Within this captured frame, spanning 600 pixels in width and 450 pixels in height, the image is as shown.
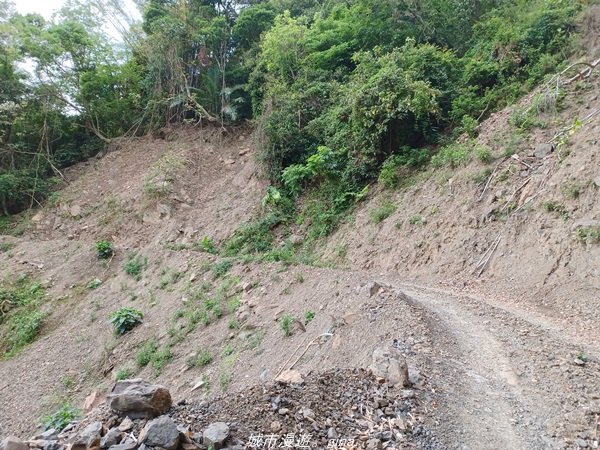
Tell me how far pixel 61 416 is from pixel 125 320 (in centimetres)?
278

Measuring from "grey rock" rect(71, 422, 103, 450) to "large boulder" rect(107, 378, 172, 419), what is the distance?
20 centimetres

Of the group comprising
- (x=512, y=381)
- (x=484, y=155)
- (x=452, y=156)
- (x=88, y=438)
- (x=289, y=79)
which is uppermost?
(x=289, y=79)

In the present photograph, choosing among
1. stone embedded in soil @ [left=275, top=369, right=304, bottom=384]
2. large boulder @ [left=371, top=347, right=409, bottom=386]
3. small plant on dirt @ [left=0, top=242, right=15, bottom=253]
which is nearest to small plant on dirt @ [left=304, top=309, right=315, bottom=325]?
large boulder @ [left=371, top=347, right=409, bottom=386]

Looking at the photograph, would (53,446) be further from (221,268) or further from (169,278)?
(169,278)

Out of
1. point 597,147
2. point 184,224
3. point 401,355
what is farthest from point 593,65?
point 184,224

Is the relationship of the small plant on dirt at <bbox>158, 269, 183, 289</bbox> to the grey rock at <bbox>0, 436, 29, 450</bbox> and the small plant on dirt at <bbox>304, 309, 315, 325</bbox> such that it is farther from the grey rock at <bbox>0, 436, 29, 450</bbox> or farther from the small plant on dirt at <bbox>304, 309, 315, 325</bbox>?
the grey rock at <bbox>0, 436, 29, 450</bbox>

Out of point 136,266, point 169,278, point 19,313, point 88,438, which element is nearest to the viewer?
point 88,438

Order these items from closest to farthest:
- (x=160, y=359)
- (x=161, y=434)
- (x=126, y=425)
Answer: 1. (x=161, y=434)
2. (x=126, y=425)
3. (x=160, y=359)

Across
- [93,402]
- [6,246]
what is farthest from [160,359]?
[6,246]

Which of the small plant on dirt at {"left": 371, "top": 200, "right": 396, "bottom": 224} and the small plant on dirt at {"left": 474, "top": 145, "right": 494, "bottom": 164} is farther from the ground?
the small plant on dirt at {"left": 474, "top": 145, "right": 494, "bottom": 164}

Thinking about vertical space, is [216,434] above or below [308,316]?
above

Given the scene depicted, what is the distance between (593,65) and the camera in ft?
29.7

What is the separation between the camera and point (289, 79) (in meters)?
16.4

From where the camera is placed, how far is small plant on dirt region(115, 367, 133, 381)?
8297 millimetres
